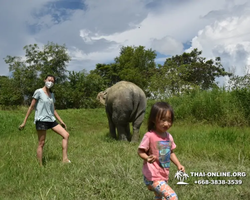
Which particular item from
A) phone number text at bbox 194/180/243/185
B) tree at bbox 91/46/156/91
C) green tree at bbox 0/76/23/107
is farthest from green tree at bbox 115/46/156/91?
phone number text at bbox 194/180/243/185

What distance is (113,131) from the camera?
23.4 ft

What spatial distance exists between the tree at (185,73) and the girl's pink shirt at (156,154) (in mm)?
13336

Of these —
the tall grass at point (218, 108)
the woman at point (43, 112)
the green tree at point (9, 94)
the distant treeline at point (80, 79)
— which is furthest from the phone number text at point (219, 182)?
the green tree at point (9, 94)

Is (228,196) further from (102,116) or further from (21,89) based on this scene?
(21,89)

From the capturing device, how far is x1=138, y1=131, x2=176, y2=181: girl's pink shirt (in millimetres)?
2309

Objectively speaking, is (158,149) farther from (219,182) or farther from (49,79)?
(49,79)

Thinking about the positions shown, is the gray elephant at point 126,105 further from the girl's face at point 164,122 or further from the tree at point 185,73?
the tree at point 185,73

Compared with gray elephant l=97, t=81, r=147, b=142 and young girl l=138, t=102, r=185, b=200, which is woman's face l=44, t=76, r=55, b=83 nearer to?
gray elephant l=97, t=81, r=147, b=142

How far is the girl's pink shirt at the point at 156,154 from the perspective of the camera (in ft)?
7.57

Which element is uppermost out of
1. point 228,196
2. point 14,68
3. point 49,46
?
point 49,46

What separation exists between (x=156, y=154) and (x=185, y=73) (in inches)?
632

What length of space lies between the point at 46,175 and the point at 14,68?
19873 mm

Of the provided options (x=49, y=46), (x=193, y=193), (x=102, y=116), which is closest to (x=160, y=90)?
(x=102, y=116)

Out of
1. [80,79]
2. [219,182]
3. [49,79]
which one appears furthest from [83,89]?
[219,182]
